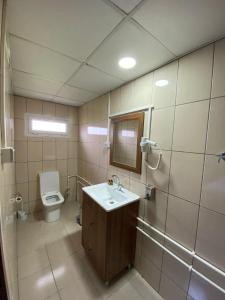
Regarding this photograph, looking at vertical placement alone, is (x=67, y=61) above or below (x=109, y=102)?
above

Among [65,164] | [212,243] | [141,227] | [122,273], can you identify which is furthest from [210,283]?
[65,164]

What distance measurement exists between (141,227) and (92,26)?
184 centimetres

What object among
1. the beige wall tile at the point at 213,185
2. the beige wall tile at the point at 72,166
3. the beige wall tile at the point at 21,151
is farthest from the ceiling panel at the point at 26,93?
the beige wall tile at the point at 213,185

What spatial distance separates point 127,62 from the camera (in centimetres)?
125

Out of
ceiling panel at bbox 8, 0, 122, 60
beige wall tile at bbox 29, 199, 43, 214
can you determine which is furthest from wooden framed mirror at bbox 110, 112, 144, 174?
beige wall tile at bbox 29, 199, 43, 214

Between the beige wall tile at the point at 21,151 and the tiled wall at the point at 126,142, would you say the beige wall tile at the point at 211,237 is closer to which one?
the tiled wall at the point at 126,142

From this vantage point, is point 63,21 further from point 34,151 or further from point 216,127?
point 34,151

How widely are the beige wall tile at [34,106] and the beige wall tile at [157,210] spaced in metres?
2.47

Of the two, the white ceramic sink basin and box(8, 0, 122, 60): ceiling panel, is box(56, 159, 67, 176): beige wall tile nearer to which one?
the white ceramic sink basin

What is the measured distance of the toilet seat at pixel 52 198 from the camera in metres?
2.37

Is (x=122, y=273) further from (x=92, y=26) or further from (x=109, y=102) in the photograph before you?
(x=92, y=26)

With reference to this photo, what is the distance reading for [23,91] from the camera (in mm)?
2139

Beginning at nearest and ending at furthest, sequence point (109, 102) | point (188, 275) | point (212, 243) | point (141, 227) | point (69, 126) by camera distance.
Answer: point (212, 243), point (188, 275), point (141, 227), point (109, 102), point (69, 126)

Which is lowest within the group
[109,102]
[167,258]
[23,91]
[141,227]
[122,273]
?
[122,273]
